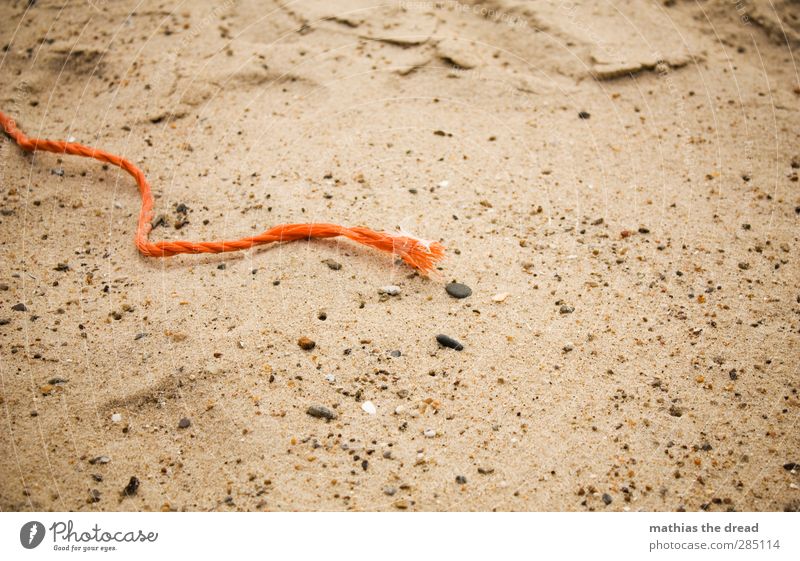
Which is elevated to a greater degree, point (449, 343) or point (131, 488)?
point (449, 343)

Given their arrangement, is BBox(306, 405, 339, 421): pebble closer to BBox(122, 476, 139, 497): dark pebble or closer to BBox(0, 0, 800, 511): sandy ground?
BBox(0, 0, 800, 511): sandy ground

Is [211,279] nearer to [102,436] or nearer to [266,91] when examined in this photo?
[102,436]

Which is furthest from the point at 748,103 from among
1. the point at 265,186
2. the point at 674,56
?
the point at 265,186

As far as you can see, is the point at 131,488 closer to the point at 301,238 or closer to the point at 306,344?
the point at 306,344

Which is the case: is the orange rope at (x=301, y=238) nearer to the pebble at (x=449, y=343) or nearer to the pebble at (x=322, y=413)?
the pebble at (x=449, y=343)

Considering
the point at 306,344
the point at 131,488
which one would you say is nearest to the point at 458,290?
the point at 306,344

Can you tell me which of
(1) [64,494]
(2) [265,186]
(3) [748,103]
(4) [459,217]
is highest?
(3) [748,103]
